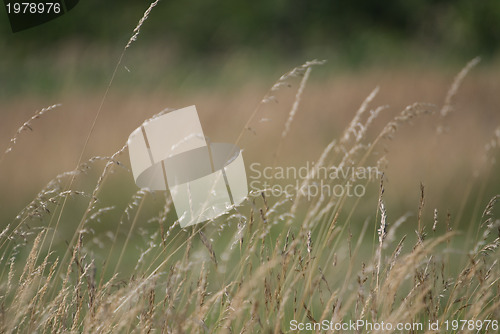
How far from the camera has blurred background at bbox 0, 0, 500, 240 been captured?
20.4 ft

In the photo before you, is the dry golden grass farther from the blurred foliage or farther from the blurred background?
the blurred foliage

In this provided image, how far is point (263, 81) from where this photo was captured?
28.3 ft

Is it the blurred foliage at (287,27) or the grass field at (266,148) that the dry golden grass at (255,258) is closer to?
the grass field at (266,148)

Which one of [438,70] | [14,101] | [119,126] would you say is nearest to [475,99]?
[438,70]

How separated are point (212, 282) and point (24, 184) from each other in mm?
3790

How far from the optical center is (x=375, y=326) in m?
1.85

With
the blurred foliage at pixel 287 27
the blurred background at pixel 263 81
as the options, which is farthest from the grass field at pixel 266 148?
the blurred foliage at pixel 287 27

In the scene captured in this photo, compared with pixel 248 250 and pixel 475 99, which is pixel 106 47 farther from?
pixel 248 250

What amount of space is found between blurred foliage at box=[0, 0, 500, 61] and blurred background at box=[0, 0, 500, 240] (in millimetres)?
45

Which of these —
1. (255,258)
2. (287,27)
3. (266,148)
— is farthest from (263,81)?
(287,27)

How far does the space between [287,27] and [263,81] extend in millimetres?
5471

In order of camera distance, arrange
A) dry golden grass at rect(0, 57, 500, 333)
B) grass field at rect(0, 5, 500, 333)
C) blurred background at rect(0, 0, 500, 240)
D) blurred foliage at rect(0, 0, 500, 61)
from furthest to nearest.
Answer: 1. blurred foliage at rect(0, 0, 500, 61)
2. blurred background at rect(0, 0, 500, 240)
3. grass field at rect(0, 5, 500, 333)
4. dry golden grass at rect(0, 57, 500, 333)

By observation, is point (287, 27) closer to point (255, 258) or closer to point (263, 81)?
point (263, 81)

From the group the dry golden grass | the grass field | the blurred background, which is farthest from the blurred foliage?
the dry golden grass
